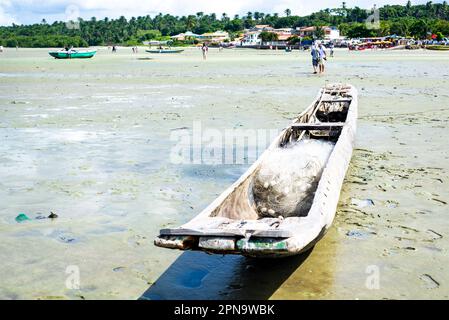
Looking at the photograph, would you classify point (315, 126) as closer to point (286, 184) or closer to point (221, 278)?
point (286, 184)

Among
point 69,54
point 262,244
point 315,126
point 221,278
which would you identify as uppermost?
point 69,54

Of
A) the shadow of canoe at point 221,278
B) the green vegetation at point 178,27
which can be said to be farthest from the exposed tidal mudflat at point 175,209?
the green vegetation at point 178,27

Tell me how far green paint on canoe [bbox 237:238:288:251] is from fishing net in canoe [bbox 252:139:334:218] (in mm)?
1962

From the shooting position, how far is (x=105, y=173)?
8.01 m

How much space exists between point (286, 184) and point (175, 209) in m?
1.49

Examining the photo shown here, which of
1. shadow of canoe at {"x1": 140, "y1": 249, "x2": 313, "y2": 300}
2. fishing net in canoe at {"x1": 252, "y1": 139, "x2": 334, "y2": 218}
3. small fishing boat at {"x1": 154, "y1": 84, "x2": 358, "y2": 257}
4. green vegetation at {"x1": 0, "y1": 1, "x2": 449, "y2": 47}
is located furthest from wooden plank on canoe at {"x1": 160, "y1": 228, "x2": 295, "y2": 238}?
green vegetation at {"x1": 0, "y1": 1, "x2": 449, "y2": 47}

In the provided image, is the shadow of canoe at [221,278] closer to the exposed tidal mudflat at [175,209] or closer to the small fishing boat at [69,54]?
the exposed tidal mudflat at [175,209]

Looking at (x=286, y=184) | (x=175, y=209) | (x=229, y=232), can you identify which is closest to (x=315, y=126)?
(x=286, y=184)

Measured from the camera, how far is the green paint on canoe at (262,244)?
3.56 meters

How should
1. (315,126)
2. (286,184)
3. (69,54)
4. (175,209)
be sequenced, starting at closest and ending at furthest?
(286,184)
(175,209)
(315,126)
(69,54)

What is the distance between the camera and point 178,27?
17150cm

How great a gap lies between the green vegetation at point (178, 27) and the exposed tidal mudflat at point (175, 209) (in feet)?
333

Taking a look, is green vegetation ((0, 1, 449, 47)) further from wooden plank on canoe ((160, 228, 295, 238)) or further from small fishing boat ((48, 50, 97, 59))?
wooden plank on canoe ((160, 228, 295, 238))

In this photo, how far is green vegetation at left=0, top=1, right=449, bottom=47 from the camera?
116 meters
